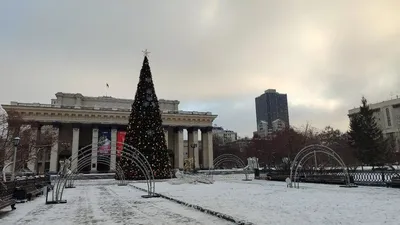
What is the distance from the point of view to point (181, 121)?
7019cm

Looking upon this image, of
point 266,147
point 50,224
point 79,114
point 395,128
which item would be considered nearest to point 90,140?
point 79,114

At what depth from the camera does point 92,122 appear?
6275 centimetres

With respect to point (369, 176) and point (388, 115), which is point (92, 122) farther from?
point (388, 115)

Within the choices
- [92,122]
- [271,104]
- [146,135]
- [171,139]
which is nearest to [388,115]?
[271,104]

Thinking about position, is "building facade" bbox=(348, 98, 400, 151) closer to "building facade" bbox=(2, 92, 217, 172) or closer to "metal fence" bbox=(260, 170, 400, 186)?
"building facade" bbox=(2, 92, 217, 172)

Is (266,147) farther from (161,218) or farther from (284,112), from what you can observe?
(284,112)

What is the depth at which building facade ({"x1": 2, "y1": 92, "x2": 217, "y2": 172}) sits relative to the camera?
2322 inches

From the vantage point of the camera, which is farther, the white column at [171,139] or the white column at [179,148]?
the white column at [171,139]

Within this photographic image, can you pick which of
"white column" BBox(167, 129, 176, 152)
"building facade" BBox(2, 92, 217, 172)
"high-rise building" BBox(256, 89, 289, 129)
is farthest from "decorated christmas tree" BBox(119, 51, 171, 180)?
"high-rise building" BBox(256, 89, 289, 129)

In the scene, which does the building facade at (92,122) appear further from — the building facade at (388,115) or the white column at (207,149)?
the building facade at (388,115)

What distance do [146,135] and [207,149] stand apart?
38007 millimetres

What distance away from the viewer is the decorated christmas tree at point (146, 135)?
33.8m

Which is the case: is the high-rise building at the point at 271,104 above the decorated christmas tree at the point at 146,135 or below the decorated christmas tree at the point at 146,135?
above

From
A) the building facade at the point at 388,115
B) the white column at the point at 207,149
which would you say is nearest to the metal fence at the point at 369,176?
the white column at the point at 207,149
